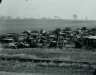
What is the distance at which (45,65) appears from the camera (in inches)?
798

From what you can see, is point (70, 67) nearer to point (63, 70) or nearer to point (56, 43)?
point (63, 70)

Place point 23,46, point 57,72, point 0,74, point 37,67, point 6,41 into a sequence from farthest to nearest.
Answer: point 6,41
point 23,46
point 37,67
point 57,72
point 0,74

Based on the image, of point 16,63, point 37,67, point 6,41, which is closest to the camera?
point 37,67

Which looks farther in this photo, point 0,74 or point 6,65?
point 6,65

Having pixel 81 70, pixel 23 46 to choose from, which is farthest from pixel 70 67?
pixel 23 46

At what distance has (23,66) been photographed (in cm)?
1988

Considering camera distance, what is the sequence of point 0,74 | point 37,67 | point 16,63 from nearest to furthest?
point 0,74
point 37,67
point 16,63

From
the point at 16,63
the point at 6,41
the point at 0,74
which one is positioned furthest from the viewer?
the point at 6,41

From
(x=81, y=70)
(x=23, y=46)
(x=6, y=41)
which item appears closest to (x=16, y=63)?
(x=81, y=70)

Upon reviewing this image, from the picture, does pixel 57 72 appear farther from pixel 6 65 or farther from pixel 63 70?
pixel 6 65

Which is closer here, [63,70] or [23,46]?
[63,70]

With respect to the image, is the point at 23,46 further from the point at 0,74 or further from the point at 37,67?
the point at 0,74

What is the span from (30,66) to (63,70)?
294 cm

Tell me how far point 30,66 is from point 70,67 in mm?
3263
